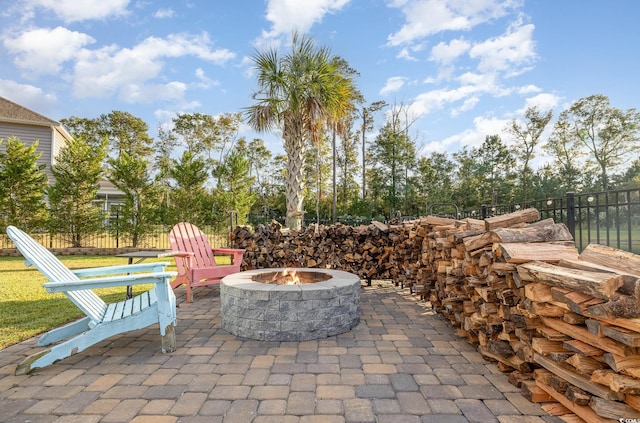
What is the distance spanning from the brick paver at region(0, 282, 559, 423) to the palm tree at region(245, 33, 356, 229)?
15.1ft

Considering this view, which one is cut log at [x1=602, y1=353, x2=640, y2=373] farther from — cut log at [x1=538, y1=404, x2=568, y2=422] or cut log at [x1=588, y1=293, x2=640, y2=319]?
cut log at [x1=538, y1=404, x2=568, y2=422]

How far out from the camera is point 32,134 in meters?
13.2

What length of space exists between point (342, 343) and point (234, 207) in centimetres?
853

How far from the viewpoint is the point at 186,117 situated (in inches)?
807

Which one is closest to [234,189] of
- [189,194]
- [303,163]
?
[189,194]

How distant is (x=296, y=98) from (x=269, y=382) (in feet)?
19.8

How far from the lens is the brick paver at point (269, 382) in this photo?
1.70m

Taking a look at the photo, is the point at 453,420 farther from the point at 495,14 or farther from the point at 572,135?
the point at 572,135

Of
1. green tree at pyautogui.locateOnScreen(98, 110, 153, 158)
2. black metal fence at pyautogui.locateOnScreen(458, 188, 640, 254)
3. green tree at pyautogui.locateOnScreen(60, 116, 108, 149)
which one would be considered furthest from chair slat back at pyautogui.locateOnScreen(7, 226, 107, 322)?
green tree at pyautogui.locateOnScreen(60, 116, 108, 149)

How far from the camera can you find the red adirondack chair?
164 inches

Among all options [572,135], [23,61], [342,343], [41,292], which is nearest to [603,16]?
[342,343]

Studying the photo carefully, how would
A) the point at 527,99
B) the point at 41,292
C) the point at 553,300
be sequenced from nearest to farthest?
the point at 553,300, the point at 41,292, the point at 527,99

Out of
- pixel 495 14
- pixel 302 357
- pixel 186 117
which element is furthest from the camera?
pixel 186 117

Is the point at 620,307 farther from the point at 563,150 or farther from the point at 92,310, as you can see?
the point at 563,150
